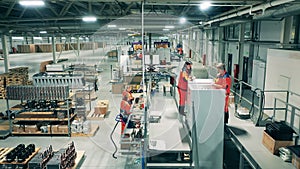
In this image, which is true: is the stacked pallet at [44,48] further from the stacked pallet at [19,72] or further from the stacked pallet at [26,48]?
the stacked pallet at [19,72]

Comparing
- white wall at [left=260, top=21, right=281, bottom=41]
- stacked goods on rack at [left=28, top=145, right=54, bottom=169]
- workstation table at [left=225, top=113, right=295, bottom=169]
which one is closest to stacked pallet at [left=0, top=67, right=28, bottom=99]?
stacked goods on rack at [left=28, top=145, right=54, bottom=169]

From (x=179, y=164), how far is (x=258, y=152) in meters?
1.42

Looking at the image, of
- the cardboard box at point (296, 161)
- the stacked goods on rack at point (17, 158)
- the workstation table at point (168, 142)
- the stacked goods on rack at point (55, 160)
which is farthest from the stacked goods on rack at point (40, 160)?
the cardboard box at point (296, 161)

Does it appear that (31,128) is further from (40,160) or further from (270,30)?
(270,30)

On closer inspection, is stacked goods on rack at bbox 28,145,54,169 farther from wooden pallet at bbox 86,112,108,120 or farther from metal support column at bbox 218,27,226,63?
metal support column at bbox 218,27,226,63

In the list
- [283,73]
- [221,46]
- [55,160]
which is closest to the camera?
[55,160]

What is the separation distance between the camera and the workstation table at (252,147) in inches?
152

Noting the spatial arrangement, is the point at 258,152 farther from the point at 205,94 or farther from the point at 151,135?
the point at 151,135

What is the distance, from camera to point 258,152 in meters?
4.19

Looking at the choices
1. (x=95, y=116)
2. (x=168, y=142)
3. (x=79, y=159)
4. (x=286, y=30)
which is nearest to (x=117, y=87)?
(x=95, y=116)

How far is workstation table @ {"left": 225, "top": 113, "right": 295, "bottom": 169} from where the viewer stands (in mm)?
3854

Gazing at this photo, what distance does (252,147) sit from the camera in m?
4.38

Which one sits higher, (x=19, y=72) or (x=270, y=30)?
(x=270, y=30)

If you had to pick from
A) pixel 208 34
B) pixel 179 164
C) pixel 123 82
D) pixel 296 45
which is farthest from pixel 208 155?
pixel 208 34
